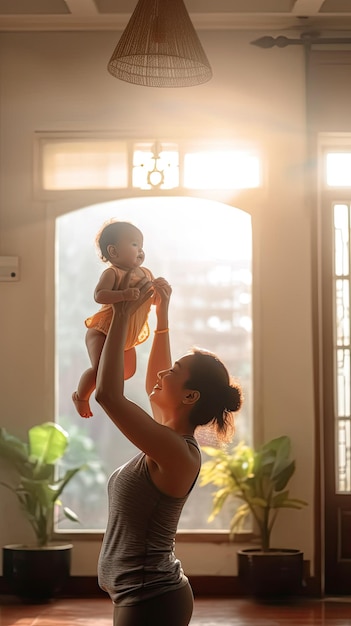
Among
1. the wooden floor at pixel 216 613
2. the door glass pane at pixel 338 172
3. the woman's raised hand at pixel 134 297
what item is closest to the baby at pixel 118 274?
the woman's raised hand at pixel 134 297

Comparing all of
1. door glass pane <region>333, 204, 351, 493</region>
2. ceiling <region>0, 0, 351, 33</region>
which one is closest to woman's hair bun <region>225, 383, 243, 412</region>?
door glass pane <region>333, 204, 351, 493</region>

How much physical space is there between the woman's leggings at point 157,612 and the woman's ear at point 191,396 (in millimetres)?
475

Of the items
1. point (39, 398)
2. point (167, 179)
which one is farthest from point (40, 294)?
point (167, 179)

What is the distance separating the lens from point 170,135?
6398 mm

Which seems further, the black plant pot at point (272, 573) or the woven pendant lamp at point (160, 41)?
the black plant pot at point (272, 573)

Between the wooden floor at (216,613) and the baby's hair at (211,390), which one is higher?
the baby's hair at (211,390)

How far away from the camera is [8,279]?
6.30m

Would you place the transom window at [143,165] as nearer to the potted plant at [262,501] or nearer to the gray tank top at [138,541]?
the potted plant at [262,501]

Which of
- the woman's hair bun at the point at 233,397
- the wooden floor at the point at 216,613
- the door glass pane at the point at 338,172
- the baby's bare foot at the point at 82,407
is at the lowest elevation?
the wooden floor at the point at 216,613

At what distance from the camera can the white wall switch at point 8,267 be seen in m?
6.28

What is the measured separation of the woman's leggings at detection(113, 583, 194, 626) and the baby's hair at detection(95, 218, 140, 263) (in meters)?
0.99

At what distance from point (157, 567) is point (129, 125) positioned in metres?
4.45

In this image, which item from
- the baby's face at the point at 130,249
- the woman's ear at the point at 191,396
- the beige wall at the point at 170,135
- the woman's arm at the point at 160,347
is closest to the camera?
the woman's ear at the point at 191,396

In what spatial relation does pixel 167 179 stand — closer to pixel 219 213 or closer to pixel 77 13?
pixel 219 213
